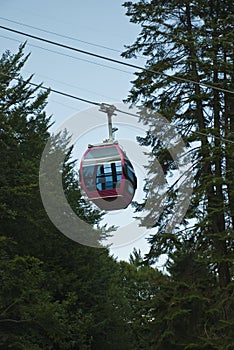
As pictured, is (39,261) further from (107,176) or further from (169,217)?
(107,176)

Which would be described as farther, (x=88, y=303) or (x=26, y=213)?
(x=88, y=303)

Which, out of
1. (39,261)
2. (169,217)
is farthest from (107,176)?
(39,261)

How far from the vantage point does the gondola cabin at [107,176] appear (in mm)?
13797

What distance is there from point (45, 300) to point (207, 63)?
9787 mm

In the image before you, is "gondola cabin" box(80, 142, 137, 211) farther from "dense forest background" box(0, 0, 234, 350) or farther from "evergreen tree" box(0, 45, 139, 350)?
"evergreen tree" box(0, 45, 139, 350)

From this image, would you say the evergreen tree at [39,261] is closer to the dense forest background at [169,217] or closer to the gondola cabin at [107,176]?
the dense forest background at [169,217]

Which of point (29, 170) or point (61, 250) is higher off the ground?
point (29, 170)

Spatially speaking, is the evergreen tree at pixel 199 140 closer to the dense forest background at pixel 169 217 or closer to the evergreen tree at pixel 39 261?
the dense forest background at pixel 169 217

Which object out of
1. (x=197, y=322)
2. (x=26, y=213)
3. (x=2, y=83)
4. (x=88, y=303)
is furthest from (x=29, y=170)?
(x=197, y=322)

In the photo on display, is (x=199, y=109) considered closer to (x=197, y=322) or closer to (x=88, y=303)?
(x=197, y=322)

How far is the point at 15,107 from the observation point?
29.2 metres

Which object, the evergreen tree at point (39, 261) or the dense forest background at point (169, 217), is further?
the evergreen tree at point (39, 261)

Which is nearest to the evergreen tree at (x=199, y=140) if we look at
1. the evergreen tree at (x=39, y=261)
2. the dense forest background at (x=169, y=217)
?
the dense forest background at (x=169, y=217)

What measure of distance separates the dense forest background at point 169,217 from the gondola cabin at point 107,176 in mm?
4539
